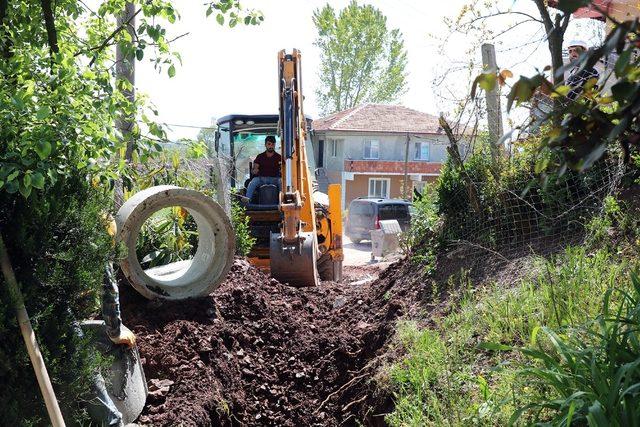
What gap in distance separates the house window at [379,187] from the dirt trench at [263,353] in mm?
39121

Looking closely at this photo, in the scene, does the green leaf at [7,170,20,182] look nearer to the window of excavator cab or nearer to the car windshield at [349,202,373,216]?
the window of excavator cab

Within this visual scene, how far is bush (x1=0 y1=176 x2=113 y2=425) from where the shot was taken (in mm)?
3988

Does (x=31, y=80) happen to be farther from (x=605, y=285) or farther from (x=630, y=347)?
(x=605, y=285)

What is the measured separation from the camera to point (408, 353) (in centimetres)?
573

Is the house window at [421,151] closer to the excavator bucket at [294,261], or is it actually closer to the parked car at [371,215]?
the parked car at [371,215]

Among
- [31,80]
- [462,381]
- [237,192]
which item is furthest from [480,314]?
[237,192]

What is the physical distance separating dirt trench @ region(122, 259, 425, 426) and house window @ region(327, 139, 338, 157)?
39177mm

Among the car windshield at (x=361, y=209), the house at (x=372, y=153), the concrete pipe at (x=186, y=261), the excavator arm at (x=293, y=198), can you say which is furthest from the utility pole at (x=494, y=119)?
the house at (x=372, y=153)

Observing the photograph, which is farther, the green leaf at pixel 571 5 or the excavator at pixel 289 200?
the excavator at pixel 289 200

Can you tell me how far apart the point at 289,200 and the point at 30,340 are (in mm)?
6145

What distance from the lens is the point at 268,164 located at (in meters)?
11.8

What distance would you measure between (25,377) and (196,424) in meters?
1.65

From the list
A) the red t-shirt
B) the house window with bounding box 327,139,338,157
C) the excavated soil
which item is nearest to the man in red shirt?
the red t-shirt

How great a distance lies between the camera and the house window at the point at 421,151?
157 feet
